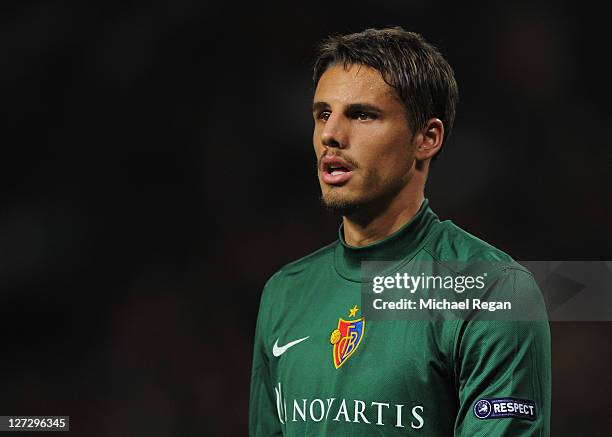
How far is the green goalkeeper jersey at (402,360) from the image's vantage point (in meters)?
2.66

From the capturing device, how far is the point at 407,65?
294 cm

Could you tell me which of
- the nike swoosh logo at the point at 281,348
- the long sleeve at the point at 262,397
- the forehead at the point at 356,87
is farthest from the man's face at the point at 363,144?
the long sleeve at the point at 262,397

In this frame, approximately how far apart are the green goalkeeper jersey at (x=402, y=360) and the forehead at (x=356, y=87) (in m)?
0.35

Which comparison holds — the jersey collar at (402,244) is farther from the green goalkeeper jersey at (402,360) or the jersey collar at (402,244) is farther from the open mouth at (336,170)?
the open mouth at (336,170)

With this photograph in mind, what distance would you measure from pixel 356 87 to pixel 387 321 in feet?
2.09

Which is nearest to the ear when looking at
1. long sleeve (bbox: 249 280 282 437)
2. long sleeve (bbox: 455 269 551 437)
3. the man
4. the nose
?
the man

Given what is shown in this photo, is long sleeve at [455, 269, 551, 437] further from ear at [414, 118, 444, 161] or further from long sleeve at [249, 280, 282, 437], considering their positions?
long sleeve at [249, 280, 282, 437]

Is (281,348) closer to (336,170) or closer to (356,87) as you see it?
(336,170)

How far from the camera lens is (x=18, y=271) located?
4.76 metres

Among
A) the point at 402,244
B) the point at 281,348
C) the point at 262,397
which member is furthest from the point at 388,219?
the point at 262,397

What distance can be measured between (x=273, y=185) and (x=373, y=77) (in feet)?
6.25

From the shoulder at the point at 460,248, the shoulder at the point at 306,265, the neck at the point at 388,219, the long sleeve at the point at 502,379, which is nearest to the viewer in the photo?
the long sleeve at the point at 502,379

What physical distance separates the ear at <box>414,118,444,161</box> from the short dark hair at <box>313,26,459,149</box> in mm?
21

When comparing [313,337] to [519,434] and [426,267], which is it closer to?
[426,267]
